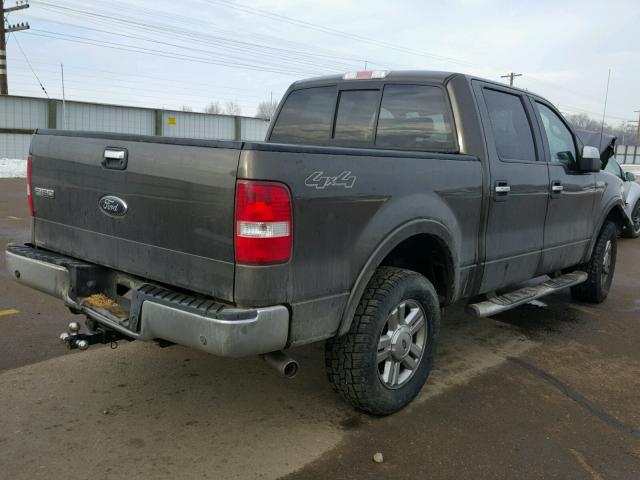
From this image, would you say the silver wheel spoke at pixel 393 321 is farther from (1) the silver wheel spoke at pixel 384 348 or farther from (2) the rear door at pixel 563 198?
(2) the rear door at pixel 563 198

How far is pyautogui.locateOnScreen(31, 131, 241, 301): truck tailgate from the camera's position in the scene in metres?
2.58

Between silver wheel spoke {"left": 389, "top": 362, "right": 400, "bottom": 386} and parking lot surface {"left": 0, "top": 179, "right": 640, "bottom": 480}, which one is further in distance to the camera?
Result: silver wheel spoke {"left": 389, "top": 362, "right": 400, "bottom": 386}

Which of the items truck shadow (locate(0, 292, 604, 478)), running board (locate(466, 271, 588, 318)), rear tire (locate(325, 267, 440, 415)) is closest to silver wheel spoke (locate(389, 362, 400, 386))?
rear tire (locate(325, 267, 440, 415))

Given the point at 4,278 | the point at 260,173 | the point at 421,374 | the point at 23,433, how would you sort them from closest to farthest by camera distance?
the point at 260,173, the point at 23,433, the point at 421,374, the point at 4,278

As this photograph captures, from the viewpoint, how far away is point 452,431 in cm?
327

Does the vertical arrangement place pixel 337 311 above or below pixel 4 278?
above

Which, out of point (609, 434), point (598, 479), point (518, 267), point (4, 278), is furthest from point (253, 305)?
point (4, 278)

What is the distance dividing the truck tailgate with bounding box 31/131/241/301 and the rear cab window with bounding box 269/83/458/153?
1.84 metres

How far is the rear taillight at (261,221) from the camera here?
8.13 ft

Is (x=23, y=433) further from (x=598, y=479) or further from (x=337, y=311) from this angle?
(x=598, y=479)

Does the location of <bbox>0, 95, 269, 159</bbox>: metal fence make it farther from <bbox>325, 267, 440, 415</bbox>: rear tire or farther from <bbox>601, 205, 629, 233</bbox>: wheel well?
<bbox>325, 267, 440, 415</bbox>: rear tire

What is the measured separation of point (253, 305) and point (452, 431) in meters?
1.50

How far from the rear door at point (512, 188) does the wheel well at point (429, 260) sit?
0.44m

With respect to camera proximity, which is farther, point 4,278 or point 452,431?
point 4,278
